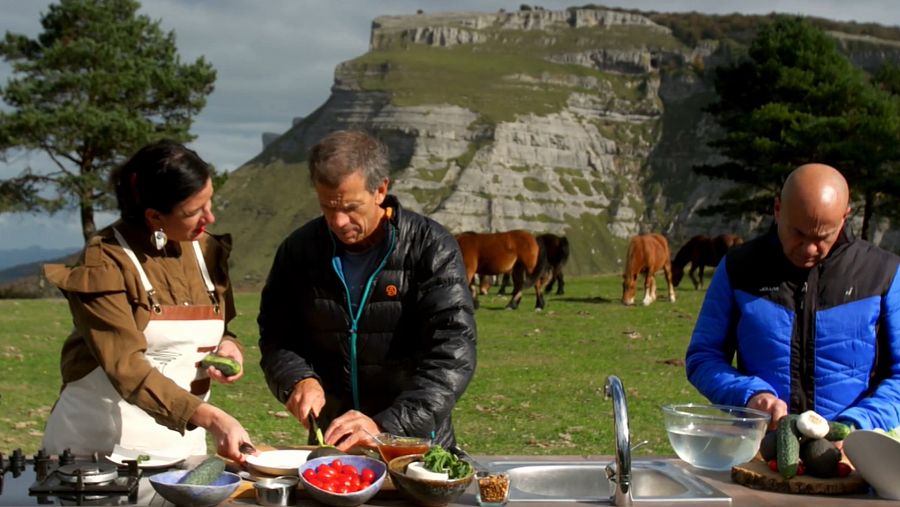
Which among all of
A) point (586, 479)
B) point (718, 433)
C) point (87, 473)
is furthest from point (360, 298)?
point (718, 433)

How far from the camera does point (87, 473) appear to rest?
115 inches

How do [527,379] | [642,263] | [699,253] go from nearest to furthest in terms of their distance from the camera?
1. [527,379]
2. [642,263]
3. [699,253]

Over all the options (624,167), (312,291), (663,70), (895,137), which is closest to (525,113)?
(624,167)

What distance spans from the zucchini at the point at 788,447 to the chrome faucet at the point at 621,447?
20.8 inches

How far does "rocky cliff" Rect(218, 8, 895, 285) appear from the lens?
148 metres

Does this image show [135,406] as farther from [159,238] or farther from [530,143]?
[530,143]

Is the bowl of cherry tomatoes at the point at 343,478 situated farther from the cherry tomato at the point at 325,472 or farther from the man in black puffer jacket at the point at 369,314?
the man in black puffer jacket at the point at 369,314

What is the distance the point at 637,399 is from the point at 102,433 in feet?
27.1

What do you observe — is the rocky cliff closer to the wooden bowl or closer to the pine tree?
the pine tree

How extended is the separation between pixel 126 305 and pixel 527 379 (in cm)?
947

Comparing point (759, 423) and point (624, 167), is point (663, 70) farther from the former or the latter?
point (759, 423)

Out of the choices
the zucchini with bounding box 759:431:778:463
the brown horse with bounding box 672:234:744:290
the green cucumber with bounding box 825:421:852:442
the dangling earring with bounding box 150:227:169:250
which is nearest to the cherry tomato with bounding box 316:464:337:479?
the dangling earring with bounding box 150:227:169:250

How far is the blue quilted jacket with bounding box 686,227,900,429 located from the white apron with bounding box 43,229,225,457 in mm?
2045

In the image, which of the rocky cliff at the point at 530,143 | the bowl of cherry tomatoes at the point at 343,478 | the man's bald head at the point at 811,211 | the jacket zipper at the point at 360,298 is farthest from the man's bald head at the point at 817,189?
the rocky cliff at the point at 530,143
